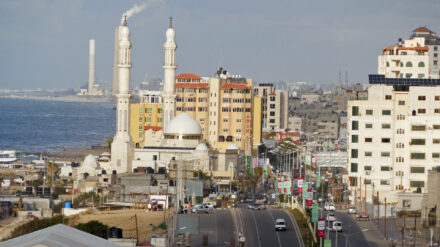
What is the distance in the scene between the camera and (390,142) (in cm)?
6781

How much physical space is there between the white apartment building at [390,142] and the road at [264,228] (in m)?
10.7

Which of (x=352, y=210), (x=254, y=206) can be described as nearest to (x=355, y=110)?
(x=352, y=210)

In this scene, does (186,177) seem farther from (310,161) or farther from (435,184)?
(435,184)

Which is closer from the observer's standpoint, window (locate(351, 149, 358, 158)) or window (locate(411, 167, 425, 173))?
window (locate(411, 167, 425, 173))

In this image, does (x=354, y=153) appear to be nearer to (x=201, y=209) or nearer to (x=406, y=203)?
(x=406, y=203)

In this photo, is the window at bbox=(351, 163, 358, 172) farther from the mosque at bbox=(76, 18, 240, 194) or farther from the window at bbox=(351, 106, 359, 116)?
the mosque at bbox=(76, 18, 240, 194)

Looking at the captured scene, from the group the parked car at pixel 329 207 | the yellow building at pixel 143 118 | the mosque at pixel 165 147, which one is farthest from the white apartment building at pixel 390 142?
the yellow building at pixel 143 118

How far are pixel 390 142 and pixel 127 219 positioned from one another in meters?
20.2

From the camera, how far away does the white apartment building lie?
6669cm

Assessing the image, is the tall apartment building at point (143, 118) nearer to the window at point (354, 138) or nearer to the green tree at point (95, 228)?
the window at point (354, 138)

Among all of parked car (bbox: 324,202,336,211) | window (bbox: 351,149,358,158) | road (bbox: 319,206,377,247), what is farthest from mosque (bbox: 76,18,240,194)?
road (bbox: 319,206,377,247)

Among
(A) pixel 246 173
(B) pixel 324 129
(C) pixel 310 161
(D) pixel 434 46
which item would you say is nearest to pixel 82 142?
(B) pixel 324 129

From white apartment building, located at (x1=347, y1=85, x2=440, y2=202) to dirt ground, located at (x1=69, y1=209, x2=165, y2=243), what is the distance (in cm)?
1501

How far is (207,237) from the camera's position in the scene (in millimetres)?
44875
